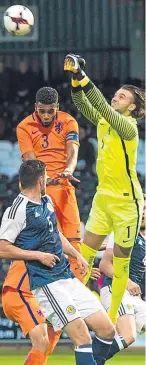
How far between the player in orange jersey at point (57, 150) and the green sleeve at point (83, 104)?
41cm

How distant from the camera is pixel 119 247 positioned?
9.40 m

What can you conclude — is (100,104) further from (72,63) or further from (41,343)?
(41,343)

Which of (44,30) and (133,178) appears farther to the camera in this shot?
(44,30)

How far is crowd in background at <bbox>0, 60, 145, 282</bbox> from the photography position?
1522 cm

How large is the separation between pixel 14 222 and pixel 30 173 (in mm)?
379

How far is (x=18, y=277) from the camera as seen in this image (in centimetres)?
844

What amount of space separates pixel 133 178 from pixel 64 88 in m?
8.91

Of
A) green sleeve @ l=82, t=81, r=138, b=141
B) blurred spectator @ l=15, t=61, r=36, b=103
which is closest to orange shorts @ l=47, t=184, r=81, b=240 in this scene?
green sleeve @ l=82, t=81, r=138, b=141

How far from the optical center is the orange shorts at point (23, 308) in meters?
8.25

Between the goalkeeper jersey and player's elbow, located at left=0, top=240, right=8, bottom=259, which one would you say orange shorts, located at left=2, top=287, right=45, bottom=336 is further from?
the goalkeeper jersey

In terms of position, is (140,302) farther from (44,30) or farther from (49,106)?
(44,30)

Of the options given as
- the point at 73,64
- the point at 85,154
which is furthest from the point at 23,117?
the point at 73,64

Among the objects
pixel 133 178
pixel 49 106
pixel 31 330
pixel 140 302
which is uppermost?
pixel 49 106

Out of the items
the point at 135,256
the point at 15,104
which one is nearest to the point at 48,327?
the point at 135,256
